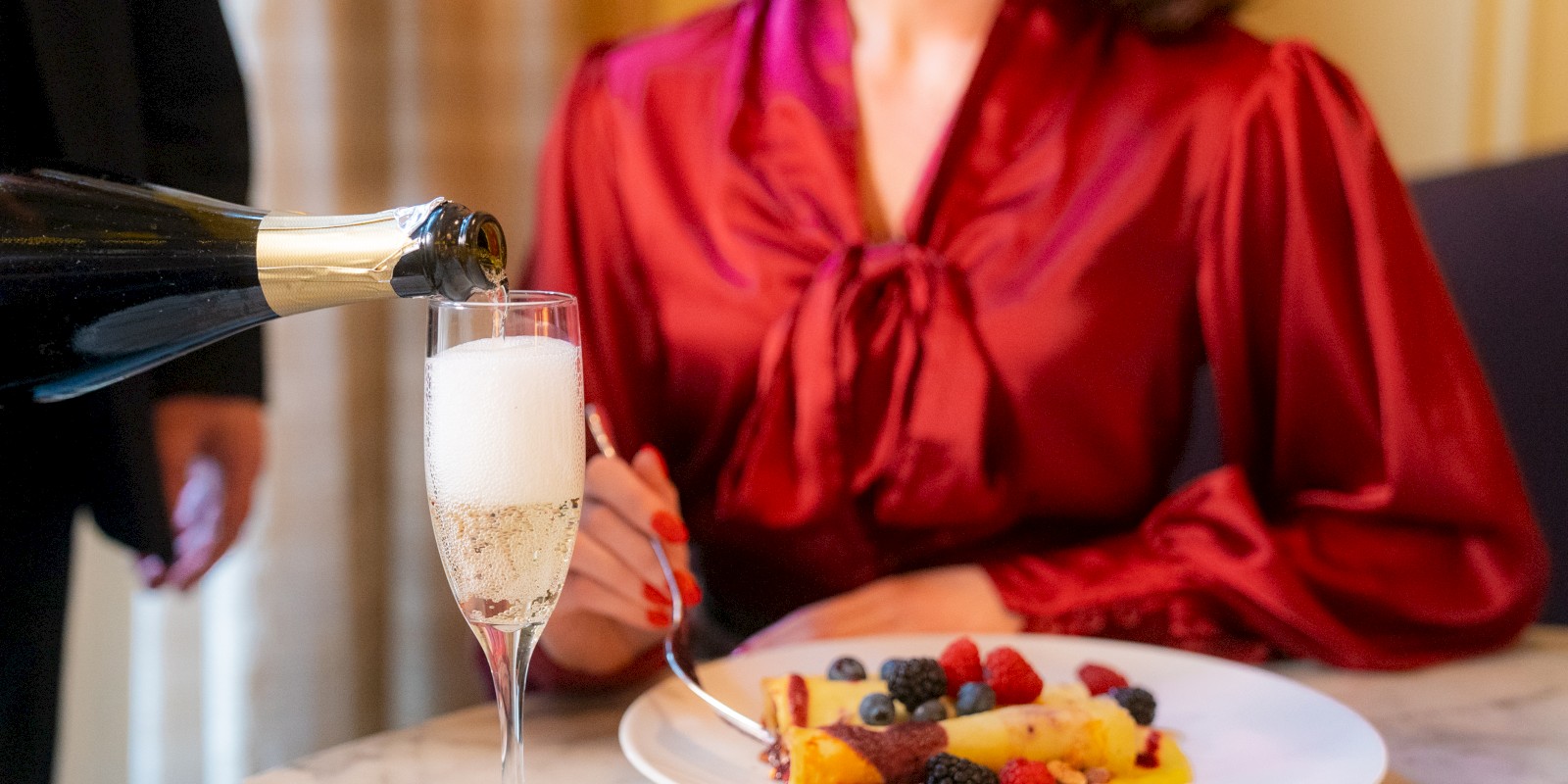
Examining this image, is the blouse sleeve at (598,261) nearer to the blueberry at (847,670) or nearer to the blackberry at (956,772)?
the blueberry at (847,670)

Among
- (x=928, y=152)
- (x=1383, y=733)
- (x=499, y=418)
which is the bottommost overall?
(x=1383, y=733)

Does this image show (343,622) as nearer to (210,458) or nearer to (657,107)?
(210,458)

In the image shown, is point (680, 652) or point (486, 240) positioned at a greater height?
point (486, 240)

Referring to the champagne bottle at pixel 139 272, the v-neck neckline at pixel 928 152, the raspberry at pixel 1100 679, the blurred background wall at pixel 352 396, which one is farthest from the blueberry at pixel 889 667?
the blurred background wall at pixel 352 396

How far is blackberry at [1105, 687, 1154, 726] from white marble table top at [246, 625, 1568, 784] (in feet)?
0.47

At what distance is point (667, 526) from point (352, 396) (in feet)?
3.74

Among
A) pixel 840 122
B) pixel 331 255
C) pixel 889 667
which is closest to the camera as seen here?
pixel 331 255

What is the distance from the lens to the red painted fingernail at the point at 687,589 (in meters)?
0.90

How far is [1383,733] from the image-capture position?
857mm

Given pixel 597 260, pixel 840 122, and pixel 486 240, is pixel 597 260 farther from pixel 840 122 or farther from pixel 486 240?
pixel 486 240

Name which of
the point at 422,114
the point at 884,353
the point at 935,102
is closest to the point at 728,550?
the point at 884,353

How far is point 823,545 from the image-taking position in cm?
117

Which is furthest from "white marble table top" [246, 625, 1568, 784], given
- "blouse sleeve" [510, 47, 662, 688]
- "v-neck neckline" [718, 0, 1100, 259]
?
"v-neck neckline" [718, 0, 1100, 259]

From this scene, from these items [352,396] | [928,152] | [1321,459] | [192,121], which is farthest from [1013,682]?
[352,396]
